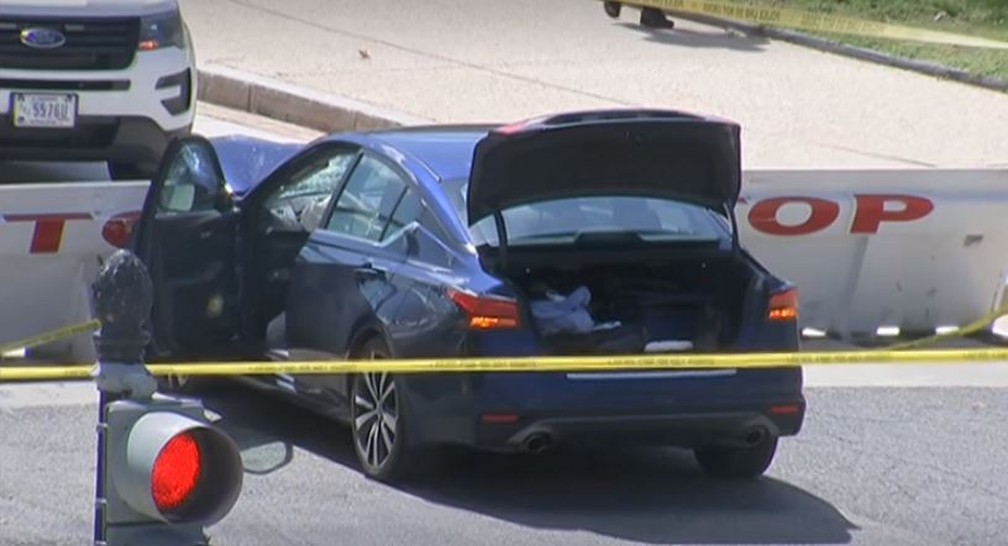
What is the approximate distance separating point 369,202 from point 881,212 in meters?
3.96

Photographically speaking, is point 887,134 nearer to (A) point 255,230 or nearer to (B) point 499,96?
(B) point 499,96

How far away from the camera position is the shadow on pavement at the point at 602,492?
8.23 metres

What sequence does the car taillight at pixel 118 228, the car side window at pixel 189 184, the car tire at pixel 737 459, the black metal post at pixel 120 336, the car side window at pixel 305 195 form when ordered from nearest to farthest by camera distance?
the black metal post at pixel 120 336 < the car tire at pixel 737 459 < the car side window at pixel 305 195 < the car side window at pixel 189 184 < the car taillight at pixel 118 228

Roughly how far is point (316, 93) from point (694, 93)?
319 centimetres

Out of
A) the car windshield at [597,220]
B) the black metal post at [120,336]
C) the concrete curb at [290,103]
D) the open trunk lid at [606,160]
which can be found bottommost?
the concrete curb at [290,103]

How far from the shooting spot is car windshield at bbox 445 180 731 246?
8641mm

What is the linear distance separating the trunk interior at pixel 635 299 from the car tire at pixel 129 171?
5.85 meters

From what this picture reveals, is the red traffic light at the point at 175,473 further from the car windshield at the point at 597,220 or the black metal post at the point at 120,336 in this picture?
the car windshield at the point at 597,220

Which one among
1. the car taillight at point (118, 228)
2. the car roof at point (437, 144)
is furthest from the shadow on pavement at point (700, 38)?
the car roof at point (437, 144)

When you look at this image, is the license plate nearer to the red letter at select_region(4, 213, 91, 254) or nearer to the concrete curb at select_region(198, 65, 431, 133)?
the red letter at select_region(4, 213, 91, 254)

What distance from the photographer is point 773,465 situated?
930cm

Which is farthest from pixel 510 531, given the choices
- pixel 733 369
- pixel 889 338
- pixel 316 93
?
pixel 316 93

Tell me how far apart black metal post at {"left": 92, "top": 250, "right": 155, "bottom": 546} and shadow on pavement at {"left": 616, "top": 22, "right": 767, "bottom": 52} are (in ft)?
53.7

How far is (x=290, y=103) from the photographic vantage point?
55.9 feet
